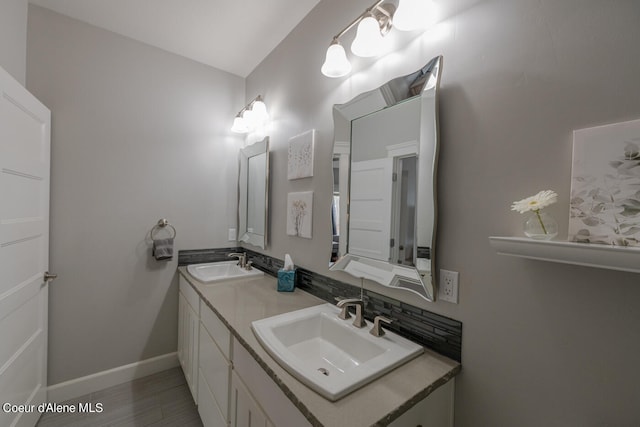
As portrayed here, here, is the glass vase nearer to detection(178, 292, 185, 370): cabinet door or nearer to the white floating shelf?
the white floating shelf

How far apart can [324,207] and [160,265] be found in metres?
1.63

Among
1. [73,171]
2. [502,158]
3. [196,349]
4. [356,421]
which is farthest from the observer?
[73,171]

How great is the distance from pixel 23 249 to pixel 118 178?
2.61 feet

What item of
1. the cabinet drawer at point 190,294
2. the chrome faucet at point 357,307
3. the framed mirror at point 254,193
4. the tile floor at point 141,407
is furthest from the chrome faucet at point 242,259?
the chrome faucet at point 357,307

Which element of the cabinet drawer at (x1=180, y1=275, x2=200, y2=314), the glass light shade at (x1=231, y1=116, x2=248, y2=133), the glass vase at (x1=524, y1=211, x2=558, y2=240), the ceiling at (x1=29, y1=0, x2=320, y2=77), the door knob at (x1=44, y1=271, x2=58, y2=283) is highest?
the ceiling at (x1=29, y1=0, x2=320, y2=77)

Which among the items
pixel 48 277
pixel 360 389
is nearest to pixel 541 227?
pixel 360 389

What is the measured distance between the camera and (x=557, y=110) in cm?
77

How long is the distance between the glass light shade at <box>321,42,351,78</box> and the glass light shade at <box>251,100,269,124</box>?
950mm

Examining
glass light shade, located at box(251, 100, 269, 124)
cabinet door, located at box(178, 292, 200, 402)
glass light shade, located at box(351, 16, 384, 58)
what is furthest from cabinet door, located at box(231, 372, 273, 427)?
glass light shade, located at box(251, 100, 269, 124)

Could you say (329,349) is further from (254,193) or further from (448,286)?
(254,193)

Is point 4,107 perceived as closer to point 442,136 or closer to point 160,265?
point 160,265

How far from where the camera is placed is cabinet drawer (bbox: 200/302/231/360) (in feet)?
4.18

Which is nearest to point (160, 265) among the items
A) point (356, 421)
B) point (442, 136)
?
point (356, 421)

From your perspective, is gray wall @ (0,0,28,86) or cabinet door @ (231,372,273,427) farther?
gray wall @ (0,0,28,86)
